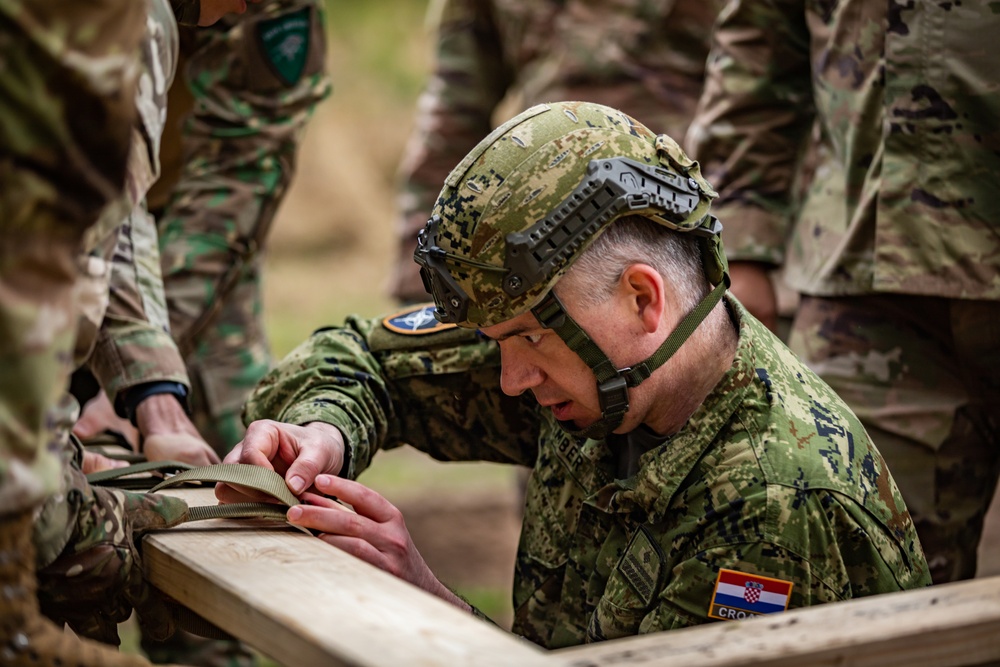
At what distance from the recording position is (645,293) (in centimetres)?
228

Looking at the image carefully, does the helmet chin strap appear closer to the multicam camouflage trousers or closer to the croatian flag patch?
the croatian flag patch

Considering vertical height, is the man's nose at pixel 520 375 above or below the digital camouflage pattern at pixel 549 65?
above

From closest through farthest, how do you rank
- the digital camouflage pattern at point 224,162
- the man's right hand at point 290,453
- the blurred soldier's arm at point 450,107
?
the man's right hand at point 290,453, the digital camouflage pattern at point 224,162, the blurred soldier's arm at point 450,107

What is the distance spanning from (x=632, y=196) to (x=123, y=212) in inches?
34.0

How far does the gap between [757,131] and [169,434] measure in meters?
1.85

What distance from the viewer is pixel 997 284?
2869 millimetres

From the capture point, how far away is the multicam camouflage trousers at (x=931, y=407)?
3004mm

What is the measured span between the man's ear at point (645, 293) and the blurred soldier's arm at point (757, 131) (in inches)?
48.1

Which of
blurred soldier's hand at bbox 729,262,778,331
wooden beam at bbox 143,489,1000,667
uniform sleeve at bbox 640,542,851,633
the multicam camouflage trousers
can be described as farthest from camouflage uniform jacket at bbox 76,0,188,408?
the multicam camouflage trousers

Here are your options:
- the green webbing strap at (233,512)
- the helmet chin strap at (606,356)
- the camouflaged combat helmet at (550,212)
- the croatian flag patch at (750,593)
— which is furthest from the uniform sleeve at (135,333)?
the croatian flag patch at (750,593)

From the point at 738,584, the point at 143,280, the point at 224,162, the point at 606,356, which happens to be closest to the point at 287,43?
the point at 224,162

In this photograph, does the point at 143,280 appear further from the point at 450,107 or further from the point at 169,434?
the point at 450,107

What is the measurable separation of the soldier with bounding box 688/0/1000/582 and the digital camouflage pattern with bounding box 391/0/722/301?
1.66 m

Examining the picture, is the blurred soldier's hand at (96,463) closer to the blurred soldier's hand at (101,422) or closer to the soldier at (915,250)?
the blurred soldier's hand at (101,422)
